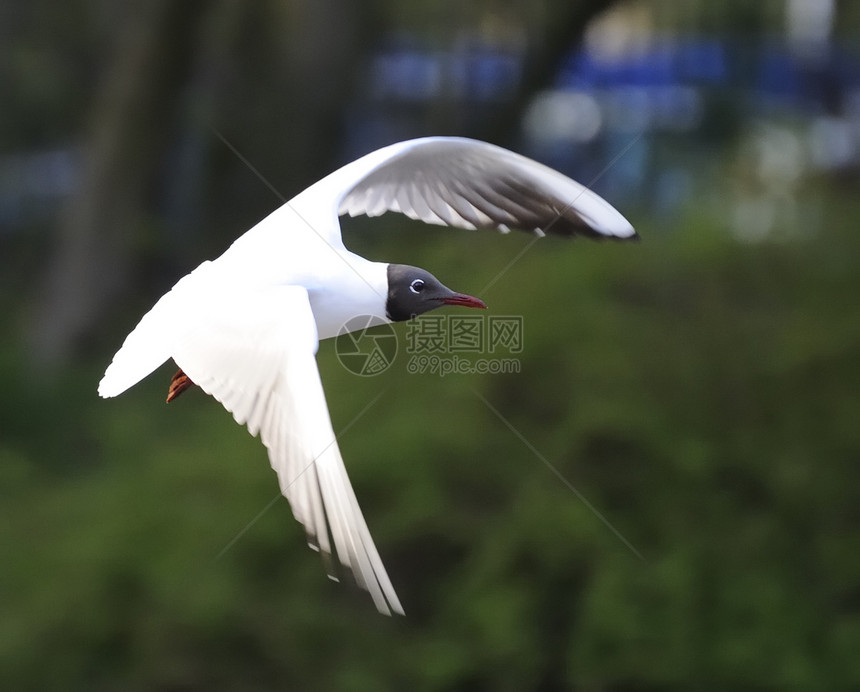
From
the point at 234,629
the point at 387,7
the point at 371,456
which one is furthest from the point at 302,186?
the point at 387,7

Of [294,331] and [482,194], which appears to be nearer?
[294,331]

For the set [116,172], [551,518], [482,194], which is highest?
[482,194]

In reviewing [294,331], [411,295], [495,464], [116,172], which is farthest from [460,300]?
[116,172]

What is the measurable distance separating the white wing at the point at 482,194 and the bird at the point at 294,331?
0.16 ft

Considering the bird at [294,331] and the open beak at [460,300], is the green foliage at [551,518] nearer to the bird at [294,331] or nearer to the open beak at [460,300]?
the bird at [294,331]

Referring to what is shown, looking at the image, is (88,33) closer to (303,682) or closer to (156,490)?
(156,490)

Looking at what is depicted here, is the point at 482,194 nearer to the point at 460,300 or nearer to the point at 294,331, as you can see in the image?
the point at 460,300

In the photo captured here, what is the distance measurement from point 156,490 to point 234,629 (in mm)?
696

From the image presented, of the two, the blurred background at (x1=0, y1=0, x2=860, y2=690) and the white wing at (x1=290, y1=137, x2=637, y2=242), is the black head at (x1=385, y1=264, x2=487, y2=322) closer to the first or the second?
the white wing at (x1=290, y1=137, x2=637, y2=242)

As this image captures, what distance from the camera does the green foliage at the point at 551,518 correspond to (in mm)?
4473

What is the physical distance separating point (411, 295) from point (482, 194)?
0.59 metres

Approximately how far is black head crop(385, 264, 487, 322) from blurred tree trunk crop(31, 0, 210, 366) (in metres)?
3.45

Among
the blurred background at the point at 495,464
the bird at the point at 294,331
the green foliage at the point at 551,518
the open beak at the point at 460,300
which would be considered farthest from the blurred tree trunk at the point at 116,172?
the open beak at the point at 460,300

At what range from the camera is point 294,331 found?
75.2 inches
